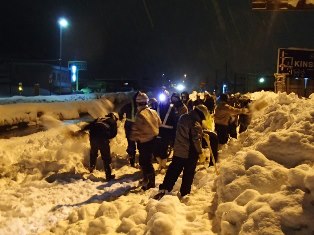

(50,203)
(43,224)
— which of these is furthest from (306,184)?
(50,203)

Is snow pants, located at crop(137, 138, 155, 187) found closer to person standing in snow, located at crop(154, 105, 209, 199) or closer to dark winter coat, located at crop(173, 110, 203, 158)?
person standing in snow, located at crop(154, 105, 209, 199)

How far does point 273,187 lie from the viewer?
4953 millimetres

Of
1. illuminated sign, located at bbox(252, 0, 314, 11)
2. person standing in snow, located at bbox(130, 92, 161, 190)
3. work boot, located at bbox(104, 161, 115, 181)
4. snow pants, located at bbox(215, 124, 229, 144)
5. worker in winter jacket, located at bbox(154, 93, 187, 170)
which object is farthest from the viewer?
illuminated sign, located at bbox(252, 0, 314, 11)

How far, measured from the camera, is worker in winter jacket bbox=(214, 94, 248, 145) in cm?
1123

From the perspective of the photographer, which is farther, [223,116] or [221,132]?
[221,132]

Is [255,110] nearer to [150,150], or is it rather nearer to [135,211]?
[150,150]

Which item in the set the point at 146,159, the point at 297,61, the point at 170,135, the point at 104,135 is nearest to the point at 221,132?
the point at 170,135

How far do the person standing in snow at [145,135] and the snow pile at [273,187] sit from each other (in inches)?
126

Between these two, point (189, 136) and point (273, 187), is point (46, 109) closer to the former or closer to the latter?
point (189, 136)

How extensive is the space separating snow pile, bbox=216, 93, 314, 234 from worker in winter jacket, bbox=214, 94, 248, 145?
4542mm

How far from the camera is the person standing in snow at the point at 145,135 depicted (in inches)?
350

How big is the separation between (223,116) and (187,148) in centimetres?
379

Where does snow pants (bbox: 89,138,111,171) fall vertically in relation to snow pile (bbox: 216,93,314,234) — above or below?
below

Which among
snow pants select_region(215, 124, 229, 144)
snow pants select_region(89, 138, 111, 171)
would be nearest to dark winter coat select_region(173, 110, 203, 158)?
snow pants select_region(89, 138, 111, 171)
